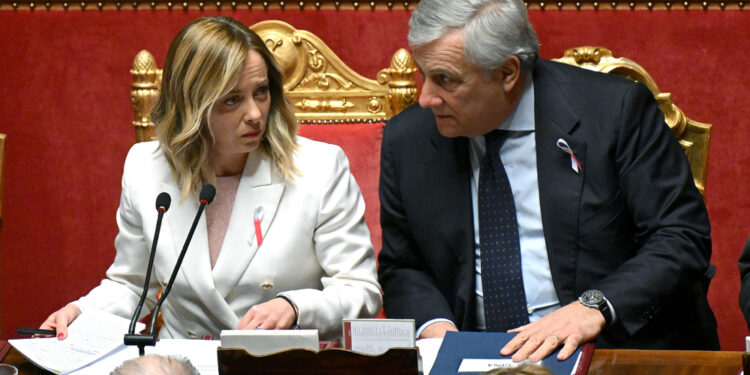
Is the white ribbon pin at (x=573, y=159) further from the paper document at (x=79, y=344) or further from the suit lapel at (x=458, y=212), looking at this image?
the paper document at (x=79, y=344)

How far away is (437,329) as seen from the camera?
2.23 m

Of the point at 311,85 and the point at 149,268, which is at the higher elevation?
the point at 311,85

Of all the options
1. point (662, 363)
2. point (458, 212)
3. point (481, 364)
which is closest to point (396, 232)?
point (458, 212)

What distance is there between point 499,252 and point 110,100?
173cm

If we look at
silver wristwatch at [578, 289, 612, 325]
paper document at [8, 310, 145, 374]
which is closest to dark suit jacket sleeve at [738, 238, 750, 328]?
silver wristwatch at [578, 289, 612, 325]

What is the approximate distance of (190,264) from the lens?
234cm

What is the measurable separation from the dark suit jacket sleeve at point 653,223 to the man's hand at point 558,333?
0.11 m

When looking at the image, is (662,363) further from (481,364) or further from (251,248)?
(251,248)

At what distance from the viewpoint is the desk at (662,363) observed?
5.98ft

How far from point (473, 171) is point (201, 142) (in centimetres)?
65

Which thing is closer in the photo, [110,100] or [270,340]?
[270,340]

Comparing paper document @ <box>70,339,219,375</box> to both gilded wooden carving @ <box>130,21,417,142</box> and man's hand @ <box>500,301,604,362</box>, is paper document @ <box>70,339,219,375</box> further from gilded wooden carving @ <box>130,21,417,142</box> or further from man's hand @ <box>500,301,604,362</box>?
gilded wooden carving @ <box>130,21,417,142</box>

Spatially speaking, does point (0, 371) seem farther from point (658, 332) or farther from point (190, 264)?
point (658, 332)

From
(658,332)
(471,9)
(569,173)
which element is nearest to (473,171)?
(569,173)
